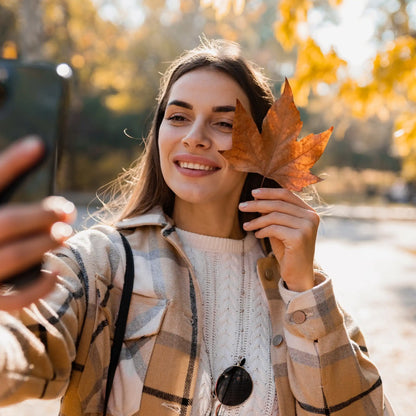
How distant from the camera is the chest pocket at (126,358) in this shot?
1.27 metres

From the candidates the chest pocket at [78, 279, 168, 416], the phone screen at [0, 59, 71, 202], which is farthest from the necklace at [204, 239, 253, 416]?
→ the phone screen at [0, 59, 71, 202]

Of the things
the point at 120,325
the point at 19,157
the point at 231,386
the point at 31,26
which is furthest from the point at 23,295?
the point at 31,26

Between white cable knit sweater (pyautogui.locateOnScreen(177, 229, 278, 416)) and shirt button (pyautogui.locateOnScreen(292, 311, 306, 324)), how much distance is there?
0.17m

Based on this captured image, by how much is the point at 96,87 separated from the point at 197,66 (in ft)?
58.7

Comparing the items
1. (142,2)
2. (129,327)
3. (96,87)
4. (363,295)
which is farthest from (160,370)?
(142,2)

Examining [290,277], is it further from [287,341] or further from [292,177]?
[292,177]

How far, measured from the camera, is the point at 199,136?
60.1 inches

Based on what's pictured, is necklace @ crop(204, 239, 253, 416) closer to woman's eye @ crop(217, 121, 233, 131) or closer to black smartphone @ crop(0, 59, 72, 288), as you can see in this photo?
woman's eye @ crop(217, 121, 233, 131)

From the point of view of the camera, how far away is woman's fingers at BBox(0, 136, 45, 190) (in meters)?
0.64

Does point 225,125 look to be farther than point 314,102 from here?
No

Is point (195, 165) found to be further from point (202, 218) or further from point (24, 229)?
point (24, 229)

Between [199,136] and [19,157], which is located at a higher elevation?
[199,136]

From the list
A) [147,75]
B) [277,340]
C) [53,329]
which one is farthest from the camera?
[147,75]

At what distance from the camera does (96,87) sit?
18547 mm
